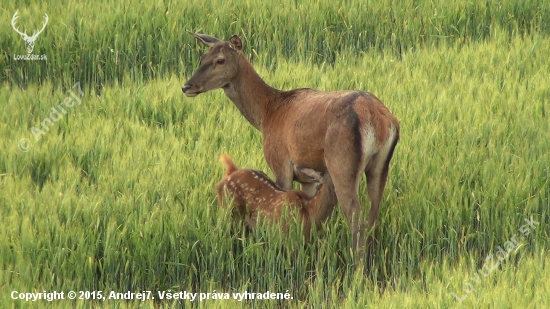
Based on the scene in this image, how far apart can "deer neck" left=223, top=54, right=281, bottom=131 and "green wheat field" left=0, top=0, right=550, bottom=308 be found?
55 centimetres

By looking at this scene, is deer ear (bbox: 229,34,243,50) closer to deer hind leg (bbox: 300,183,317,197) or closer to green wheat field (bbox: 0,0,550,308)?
green wheat field (bbox: 0,0,550,308)

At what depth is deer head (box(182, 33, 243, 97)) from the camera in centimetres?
764

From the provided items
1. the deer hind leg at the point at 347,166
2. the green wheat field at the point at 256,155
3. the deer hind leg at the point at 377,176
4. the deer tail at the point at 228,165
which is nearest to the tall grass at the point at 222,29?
the green wheat field at the point at 256,155

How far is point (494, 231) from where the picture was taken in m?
7.35

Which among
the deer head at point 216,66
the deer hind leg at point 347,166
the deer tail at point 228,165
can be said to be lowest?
the deer tail at point 228,165

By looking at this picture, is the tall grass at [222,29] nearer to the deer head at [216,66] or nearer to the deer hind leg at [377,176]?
the deer head at [216,66]

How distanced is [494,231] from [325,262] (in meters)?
1.34

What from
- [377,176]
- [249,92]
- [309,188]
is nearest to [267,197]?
[309,188]

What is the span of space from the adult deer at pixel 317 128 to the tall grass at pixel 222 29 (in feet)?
9.98

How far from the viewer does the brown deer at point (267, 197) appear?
6.96 meters

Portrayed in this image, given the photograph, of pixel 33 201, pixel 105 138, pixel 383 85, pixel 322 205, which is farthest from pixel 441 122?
pixel 33 201

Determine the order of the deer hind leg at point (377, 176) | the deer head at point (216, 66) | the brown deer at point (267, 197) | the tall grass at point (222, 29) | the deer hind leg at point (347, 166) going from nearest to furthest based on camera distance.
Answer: the deer hind leg at point (347, 166)
the deer hind leg at point (377, 176)
the brown deer at point (267, 197)
the deer head at point (216, 66)
the tall grass at point (222, 29)

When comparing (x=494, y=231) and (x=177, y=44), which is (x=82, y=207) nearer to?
(x=494, y=231)

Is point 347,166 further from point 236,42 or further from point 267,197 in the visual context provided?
point 236,42
